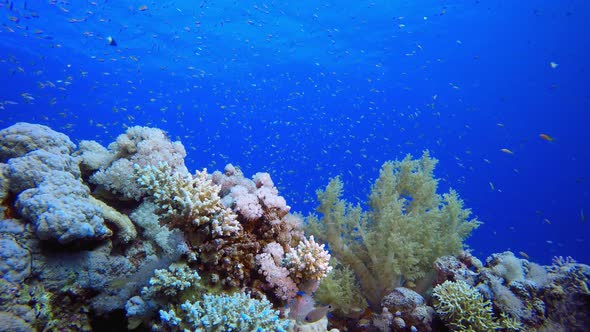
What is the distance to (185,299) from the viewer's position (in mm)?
3449

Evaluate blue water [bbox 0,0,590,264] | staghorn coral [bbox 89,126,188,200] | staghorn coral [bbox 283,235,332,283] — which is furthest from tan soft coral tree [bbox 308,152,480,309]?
blue water [bbox 0,0,590,264]

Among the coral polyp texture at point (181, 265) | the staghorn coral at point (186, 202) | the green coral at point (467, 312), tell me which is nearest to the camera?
the coral polyp texture at point (181, 265)

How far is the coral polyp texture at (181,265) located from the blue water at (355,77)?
6.72m

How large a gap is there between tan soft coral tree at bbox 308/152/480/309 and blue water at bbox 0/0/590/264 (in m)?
4.24

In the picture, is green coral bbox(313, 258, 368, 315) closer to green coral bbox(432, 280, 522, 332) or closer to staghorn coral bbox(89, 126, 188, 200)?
green coral bbox(432, 280, 522, 332)

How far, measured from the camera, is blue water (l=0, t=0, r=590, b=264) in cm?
3048

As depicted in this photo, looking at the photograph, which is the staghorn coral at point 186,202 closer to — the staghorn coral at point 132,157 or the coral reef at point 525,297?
the staghorn coral at point 132,157

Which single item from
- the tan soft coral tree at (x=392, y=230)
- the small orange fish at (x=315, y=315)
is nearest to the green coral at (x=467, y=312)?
the tan soft coral tree at (x=392, y=230)

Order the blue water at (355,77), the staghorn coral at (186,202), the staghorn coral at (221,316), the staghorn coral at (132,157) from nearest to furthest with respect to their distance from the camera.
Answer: the staghorn coral at (221,316) → the staghorn coral at (186,202) → the staghorn coral at (132,157) → the blue water at (355,77)

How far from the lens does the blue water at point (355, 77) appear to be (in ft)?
100

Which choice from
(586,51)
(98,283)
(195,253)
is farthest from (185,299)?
(586,51)

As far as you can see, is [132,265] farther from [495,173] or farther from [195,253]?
[495,173]

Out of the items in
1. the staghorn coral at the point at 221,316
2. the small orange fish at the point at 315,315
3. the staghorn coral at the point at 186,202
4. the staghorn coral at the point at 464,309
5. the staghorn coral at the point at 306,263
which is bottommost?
the staghorn coral at the point at 221,316

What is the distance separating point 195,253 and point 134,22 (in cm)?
3497
